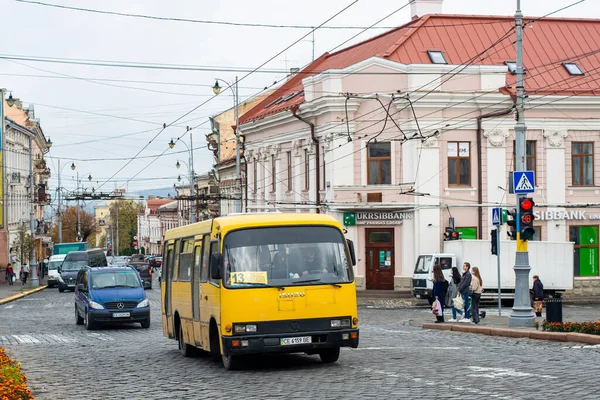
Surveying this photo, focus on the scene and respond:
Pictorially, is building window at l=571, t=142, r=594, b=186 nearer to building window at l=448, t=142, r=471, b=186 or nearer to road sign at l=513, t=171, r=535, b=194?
building window at l=448, t=142, r=471, b=186

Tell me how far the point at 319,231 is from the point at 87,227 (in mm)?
137362

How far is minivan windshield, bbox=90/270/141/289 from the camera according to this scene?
31.1 meters

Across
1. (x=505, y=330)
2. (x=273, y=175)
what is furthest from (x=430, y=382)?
(x=273, y=175)

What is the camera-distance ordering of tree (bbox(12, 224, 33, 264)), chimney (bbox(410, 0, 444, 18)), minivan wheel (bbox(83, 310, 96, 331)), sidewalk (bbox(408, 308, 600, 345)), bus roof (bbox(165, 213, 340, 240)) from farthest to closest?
tree (bbox(12, 224, 33, 264)) → chimney (bbox(410, 0, 444, 18)) → minivan wheel (bbox(83, 310, 96, 331)) → sidewalk (bbox(408, 308, 600, 345)) → bus roof (bbox(165, 213, 340, 240))

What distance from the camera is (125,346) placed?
23656mm

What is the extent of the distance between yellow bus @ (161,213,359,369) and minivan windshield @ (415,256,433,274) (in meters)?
28.2

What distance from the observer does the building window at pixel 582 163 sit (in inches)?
2035

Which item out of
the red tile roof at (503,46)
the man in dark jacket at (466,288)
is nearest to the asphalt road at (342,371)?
the man in dark jacket at (466,288)

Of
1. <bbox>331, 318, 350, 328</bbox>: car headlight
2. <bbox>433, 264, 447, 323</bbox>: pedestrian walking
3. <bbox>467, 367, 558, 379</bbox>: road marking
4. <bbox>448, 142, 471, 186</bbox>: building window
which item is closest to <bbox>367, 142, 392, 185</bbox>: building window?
<bbox>448, 142, 471, 186</bbox>: building window

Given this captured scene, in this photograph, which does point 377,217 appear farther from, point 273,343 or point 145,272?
point 273,343

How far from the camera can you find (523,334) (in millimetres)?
23484

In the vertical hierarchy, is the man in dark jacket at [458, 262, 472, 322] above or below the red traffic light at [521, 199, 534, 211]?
below

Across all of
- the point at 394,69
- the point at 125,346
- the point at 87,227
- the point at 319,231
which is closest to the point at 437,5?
the point at 394,69

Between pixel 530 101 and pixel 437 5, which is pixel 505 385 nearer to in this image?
pixel 530 101
